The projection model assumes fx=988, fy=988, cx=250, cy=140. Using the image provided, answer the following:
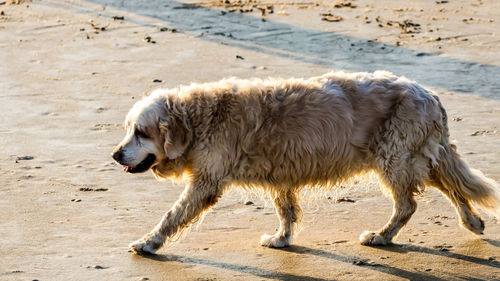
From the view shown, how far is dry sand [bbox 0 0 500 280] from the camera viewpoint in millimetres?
7109

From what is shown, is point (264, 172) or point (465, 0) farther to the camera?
point (465, 0)

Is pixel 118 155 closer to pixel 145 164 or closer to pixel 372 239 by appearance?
pixel 145 164

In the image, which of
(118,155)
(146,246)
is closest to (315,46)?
(118,155)

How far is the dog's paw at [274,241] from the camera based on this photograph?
24.8ft

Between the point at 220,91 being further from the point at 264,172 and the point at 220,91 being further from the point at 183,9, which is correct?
the point at 183,9

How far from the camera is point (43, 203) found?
27.4 ft

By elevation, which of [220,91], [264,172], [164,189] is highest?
[220,91]

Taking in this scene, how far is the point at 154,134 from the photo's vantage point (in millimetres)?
7324

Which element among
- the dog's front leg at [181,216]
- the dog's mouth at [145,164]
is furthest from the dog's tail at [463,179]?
the dog's mouth at [145,164]

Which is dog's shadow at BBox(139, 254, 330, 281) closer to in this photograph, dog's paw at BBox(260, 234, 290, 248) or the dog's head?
dog's paw at BBox(260, 234, 290, 248)

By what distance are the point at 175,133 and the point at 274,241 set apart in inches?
44.8

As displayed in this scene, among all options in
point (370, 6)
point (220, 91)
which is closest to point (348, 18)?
point (370, 6)

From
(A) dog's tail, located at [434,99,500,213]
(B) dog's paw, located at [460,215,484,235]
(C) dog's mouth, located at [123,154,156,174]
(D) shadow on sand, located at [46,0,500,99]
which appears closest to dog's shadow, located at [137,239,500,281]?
(B) dog's paw, located at [460,215,484,235]

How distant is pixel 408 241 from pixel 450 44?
6.57 metres
